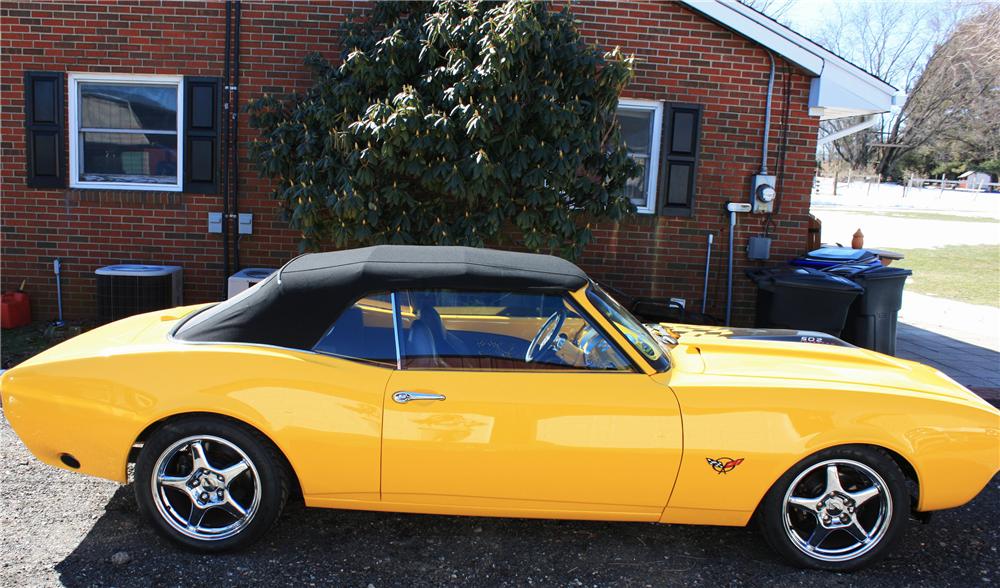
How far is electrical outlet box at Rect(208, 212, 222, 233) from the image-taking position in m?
7.65

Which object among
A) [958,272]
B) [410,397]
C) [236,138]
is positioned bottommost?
[958,272]

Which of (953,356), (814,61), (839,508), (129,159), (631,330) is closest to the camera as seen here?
(839,508)

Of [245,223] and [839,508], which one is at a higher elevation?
[245,223]

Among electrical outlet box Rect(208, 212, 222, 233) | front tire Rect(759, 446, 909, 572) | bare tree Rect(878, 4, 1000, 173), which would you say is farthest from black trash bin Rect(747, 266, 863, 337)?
bare tree Rect(878, 4, 1000, 173)

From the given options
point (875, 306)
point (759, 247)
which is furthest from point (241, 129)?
point (875, 306)

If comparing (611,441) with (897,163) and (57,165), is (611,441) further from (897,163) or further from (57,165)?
(897,163)

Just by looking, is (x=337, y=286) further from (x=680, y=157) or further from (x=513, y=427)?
(x=680, y=157)

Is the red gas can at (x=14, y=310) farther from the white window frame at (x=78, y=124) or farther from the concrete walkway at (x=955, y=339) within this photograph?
the concrete walkway at (x=955, y=339)

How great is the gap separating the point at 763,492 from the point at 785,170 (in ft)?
17.3

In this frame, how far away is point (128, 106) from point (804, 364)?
700 centimetres

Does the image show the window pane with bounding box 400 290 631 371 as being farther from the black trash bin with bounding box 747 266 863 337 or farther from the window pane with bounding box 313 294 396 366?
the black trash bin with bounding box 747 266 863 337

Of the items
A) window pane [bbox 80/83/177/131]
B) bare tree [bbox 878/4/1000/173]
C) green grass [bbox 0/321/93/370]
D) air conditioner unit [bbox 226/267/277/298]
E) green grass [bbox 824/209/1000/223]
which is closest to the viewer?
green grass [bbox 0/321/93/370]

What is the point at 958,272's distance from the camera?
15555 millimetres

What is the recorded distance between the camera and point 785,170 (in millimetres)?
7797
